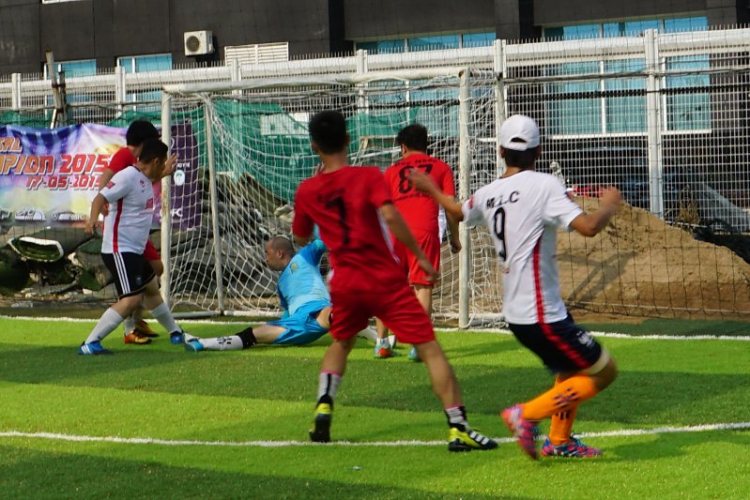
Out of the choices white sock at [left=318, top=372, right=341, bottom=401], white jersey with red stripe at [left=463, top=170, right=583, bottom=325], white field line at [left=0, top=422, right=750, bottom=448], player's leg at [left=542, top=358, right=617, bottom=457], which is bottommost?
white field line at [left=0, top=422, right=750, bottom=448]

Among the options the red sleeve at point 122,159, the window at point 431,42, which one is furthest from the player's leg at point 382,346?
the window at point 431,42

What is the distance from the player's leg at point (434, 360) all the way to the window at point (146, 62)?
32811mm

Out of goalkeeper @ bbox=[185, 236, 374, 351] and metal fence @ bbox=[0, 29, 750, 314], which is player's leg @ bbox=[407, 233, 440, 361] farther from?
metal fence @ bbox=[0, 29, 750, 314]

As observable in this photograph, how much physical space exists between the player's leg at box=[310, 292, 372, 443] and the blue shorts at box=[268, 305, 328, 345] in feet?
14.5

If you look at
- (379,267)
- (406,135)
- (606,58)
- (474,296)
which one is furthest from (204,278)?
(379,267)

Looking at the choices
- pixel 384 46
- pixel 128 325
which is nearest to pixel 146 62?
pixel 384 46

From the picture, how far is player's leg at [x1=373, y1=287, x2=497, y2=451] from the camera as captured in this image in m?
6.99

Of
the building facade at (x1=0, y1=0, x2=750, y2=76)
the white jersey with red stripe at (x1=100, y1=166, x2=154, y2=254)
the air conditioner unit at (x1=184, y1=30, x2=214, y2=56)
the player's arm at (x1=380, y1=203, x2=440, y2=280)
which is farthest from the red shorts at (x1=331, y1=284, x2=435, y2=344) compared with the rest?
the air conditioner unit at (x1=184, y1=30, x2=214, y2=56)

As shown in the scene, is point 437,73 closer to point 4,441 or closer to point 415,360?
point 415,360

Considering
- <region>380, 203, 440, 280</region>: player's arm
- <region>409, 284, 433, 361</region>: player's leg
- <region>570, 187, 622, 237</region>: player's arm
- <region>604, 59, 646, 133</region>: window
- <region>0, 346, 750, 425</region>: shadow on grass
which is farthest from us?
<region>604, 59, 646, 133</region>: window

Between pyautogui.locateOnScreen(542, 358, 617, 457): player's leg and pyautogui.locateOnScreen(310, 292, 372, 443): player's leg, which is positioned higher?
pyautogui.locateOnScreen(310, 292, 372, 443): player's leg

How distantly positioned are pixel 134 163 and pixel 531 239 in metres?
6.76

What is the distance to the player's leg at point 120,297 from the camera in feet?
38.9

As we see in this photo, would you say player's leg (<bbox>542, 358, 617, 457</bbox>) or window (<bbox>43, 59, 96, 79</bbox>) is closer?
player's leg (<bbox>542, 358, 617, 457</bbox>)
